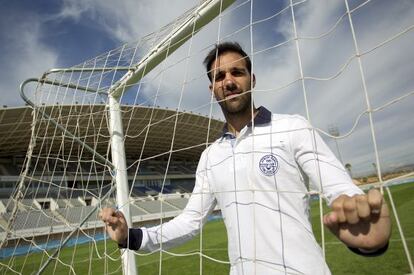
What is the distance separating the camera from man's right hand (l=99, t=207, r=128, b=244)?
56.6 inches

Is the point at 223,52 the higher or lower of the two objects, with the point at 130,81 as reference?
lower

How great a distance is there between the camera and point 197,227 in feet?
5.28

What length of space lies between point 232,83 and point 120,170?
63.8 inches

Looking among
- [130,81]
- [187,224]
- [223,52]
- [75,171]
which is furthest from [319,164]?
[75,171]

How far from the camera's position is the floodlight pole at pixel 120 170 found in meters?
2.54

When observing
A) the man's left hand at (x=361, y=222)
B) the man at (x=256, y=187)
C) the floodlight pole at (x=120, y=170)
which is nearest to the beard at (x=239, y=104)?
the man at (x=256, y=187)

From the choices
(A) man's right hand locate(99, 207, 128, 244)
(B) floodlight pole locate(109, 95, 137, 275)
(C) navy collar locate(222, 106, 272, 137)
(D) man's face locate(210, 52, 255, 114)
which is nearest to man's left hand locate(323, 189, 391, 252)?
(C) navy collar locate(222, 106, 272, 137)

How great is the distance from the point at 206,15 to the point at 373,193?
2047 millimetres

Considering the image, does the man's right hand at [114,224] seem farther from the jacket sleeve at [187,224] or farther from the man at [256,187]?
the jacket sleeve at [187,224]

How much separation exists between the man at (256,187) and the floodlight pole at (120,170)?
43.7 inches

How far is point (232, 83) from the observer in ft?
5.08

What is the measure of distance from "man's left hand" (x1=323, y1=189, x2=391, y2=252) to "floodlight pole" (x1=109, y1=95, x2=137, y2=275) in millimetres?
2033

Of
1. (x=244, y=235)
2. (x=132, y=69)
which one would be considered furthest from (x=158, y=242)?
(x=132, y=69)

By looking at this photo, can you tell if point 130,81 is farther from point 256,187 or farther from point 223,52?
point 256,187
